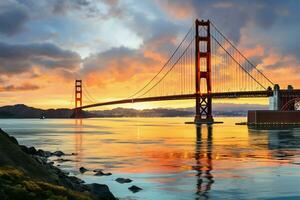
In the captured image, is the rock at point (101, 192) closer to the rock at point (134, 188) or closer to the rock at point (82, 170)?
the rock at point (134, 188)

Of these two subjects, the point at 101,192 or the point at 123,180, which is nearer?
the point at 101,192

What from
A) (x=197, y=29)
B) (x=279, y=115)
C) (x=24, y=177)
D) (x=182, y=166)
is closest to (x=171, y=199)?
(x=24, y=177)

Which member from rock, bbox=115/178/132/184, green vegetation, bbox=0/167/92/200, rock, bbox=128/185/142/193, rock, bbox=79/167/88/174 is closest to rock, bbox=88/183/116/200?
green vegetation, bbox=0/167/92/200

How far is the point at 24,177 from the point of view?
13.5 meters

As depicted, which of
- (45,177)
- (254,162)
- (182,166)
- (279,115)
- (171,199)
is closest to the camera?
(45,177)

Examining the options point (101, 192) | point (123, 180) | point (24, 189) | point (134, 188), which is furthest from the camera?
point (123, 180)

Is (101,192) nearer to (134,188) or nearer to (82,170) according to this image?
(134,188)

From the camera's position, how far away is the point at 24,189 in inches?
484

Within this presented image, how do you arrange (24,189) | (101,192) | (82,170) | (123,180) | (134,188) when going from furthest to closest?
(82,170)
(123,180)
(134,188)
(101,192)
(24,189)

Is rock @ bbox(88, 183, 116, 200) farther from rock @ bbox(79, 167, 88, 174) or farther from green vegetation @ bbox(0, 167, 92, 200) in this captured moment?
rock @ bbox(79, 167, 88, 174)

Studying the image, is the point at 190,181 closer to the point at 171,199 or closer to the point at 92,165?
the point at 171,199

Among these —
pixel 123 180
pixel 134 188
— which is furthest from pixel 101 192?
pixel 123 180

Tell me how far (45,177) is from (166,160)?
17.9 m

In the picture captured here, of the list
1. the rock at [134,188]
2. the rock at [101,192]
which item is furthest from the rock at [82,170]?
the rock at [101,192]
